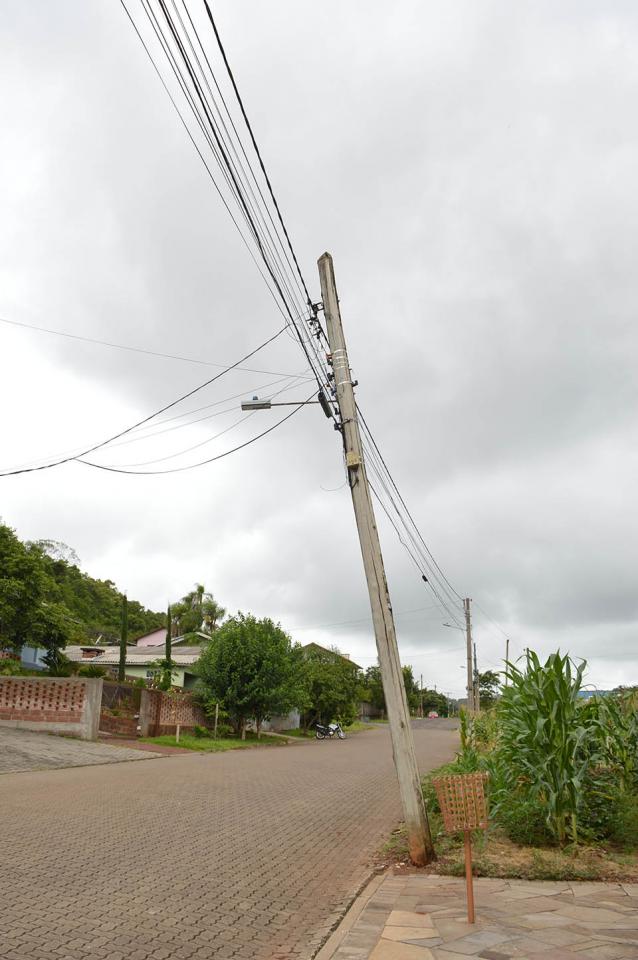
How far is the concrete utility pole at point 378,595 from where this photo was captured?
23.5 ft

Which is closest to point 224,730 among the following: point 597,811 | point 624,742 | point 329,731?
point 329,731

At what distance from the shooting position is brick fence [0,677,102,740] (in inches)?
893

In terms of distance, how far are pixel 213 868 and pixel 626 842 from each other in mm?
4199

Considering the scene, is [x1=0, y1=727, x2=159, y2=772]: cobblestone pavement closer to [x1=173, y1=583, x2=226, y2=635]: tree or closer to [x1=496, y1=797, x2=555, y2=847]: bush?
[x1=496, y1=797, x2=555, y2=847]: bush

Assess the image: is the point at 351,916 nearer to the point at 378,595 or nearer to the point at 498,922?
the point at 498,922

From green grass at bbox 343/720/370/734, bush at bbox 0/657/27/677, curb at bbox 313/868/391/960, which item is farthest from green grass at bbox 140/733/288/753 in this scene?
curb at bbox 313/868/391/960

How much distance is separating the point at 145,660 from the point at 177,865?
4048 centimetres

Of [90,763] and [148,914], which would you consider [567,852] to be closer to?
[148,914]

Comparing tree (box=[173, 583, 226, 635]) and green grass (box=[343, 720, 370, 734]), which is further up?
tree (box=[173, 583, 226, 635])

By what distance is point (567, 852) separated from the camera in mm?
7094

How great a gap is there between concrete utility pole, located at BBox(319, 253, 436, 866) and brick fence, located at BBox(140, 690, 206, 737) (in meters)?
21.8

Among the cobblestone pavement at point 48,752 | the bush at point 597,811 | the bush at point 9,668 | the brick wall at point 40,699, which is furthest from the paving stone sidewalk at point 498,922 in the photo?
the bush at point 9,668

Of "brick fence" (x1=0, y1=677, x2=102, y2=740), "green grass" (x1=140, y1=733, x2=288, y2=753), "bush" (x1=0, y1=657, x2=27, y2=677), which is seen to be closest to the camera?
"brick fence" (x1=0, y1=677, x2=102, y2=740)

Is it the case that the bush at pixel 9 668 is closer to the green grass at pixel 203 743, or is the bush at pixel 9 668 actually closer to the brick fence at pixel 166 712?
the brick fence at pixel 166 712
